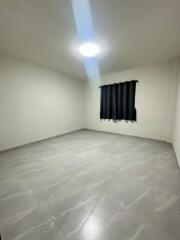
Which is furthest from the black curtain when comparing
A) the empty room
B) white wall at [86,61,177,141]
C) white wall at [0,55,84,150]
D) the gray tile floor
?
the gray tile floor

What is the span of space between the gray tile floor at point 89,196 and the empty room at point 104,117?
1 cm

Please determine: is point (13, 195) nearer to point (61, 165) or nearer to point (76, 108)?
point (61, 165)

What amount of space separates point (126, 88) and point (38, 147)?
334 cm

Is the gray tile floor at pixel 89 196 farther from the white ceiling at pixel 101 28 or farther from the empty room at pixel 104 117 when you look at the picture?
the white ceiling at pixel 101 28

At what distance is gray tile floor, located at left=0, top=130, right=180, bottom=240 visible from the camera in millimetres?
1223

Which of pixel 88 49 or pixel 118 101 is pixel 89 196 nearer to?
pixel 88 49

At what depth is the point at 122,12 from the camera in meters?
1.72

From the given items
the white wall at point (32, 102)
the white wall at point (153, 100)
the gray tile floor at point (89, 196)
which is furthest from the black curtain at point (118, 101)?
the gray tile floor at point (89, 196)

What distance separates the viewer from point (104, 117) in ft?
17.3

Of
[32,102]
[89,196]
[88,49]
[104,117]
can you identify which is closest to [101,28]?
[88,49]

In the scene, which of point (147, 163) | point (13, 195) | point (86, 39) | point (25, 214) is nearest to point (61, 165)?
point (13, 195)

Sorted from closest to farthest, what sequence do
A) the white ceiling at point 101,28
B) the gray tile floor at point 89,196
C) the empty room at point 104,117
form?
the gray tile floor at point 89,196 < the empty room at point 104,117 < the white ceiling at point 101,28

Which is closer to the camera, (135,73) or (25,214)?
(25,214)

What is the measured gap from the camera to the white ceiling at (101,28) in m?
1.61
